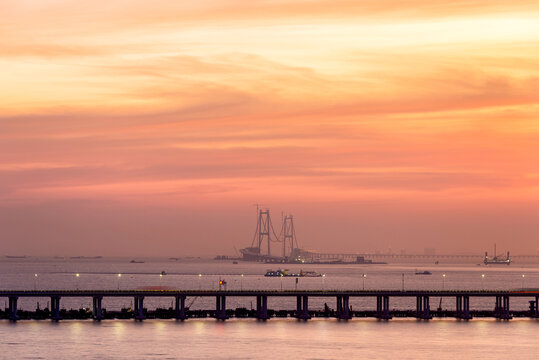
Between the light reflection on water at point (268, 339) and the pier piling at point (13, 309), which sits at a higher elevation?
the pier piling at point (13, 309)

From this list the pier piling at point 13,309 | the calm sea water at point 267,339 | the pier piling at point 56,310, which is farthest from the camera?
the pier piling at point 56,310

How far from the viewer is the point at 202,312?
180500mm

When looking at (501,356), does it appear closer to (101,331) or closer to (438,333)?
(438,333)

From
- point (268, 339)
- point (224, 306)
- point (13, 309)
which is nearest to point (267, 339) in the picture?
point (268, 339)

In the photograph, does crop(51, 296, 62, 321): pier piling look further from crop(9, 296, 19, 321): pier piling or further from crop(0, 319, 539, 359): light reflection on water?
crop(9, 296, 19, 321): pier piling

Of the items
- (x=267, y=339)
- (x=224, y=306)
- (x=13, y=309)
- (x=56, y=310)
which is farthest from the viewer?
(x=224, y=306)

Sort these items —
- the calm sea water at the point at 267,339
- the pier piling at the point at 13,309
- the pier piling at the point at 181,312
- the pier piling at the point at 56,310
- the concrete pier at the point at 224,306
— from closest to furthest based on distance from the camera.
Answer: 1. the calm sea water at the point at 267,339
2. the pier piling at the point at 13,309
3. the pier piling at the point at 56,310
4. the concrete pier at the point at 224,306
5. the pier piling at the point at 181,312

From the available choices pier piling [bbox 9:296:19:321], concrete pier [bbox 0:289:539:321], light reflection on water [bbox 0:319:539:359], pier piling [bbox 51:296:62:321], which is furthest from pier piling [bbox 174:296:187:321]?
pier piling [bbox 9:296:19:321]

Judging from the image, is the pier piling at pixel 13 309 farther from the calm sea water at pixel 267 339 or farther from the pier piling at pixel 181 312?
the pier piling at pixel 181 312

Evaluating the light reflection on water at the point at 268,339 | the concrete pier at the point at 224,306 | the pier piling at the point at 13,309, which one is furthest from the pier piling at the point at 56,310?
the pier piling at the point at 13,309

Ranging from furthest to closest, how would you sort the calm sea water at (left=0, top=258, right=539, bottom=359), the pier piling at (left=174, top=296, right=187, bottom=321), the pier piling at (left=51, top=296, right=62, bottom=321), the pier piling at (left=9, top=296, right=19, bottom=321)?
the pier piling at (left=174, top=296, right=187, bottom=321) < the pier piling at (left=51, top=296, right=62, bottom=321) < the pier piling at (left=9, top=296, right=19, bottom=321) < the calm sea water at (left=0, top=258, right=539, bottom=359)

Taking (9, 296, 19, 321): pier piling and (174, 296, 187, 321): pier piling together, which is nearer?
(9, 296, 19, 321): pier piling

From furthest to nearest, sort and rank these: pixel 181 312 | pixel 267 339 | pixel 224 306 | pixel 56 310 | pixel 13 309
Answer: pixel 181 312, pixel 224 306, pixel 56 310, pixel 13 309, pixel 267 339

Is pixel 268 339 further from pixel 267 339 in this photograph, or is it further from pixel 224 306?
pixel 224 306
